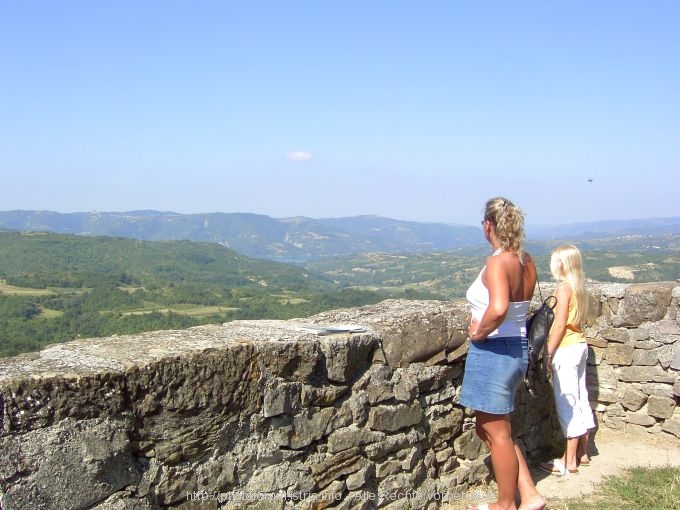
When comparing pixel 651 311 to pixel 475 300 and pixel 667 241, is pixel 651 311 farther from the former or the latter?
pixel 667 241

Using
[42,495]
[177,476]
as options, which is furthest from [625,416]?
[42,495]

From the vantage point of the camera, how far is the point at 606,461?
4930mm

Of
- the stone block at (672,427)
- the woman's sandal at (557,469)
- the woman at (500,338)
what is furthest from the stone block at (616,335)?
the woman at (500,338)

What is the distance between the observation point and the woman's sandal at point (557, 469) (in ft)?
15.1

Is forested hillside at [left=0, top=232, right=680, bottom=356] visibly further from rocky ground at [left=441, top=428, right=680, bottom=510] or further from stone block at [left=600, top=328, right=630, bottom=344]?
rocky ground at [left=441, top=428, right=680, bottom=510]

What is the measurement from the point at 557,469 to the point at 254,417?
108 inches

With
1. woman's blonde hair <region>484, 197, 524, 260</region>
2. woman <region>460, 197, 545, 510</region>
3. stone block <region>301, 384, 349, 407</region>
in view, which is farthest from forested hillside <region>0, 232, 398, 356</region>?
woman's blonde hair <region>484, 197, 524, 260</region>

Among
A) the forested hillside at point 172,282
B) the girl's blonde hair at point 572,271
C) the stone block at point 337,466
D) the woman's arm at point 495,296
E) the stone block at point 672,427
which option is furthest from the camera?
the forested hillside at point 172,282

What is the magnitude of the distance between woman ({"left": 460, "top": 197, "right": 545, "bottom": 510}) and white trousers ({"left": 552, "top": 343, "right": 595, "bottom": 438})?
4.34 feet

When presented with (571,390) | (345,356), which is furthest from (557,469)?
(345,356)

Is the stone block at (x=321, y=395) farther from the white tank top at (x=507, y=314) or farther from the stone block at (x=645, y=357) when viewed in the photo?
the stone block at (x=645, y=357)

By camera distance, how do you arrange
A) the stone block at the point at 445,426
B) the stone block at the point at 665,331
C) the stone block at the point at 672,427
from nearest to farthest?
the stone block at the point at 445,426
the stone block at the point at 672,427
the stone block at the point at 665,331

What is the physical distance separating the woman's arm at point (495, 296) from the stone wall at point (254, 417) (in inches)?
29.6

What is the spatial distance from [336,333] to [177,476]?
124 cm
